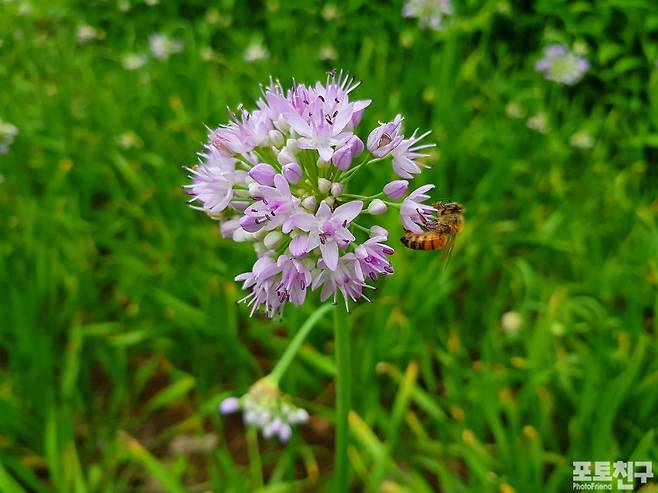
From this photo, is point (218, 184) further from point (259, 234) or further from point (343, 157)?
point (343, 157)

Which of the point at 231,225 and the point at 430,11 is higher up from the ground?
the point at 430,11

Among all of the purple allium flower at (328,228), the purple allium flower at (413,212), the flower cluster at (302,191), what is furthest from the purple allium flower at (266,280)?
the purple allium flower at (413,212)

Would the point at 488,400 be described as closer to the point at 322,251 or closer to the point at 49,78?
the point at 322,251

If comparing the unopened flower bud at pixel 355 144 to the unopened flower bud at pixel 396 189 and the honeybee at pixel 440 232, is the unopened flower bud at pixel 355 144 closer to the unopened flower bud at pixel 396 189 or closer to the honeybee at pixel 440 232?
the unopened flower bud at pixel 396 189

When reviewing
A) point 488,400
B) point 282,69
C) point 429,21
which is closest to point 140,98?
point 282,69

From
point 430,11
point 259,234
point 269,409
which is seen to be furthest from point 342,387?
point 430,11

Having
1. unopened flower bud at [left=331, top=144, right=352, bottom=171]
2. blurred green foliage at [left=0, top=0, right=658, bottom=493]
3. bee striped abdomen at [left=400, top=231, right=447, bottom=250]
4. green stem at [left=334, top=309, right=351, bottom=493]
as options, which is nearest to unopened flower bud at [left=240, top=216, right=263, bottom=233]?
unopened flower bud at [left=331, top=144, right=352, bottom=171]

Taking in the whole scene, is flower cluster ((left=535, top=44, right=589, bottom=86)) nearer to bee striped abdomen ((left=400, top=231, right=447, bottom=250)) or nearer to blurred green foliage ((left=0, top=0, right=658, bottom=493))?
blurred green foliage ((left=0, top=0, right=658, bottom=493))
